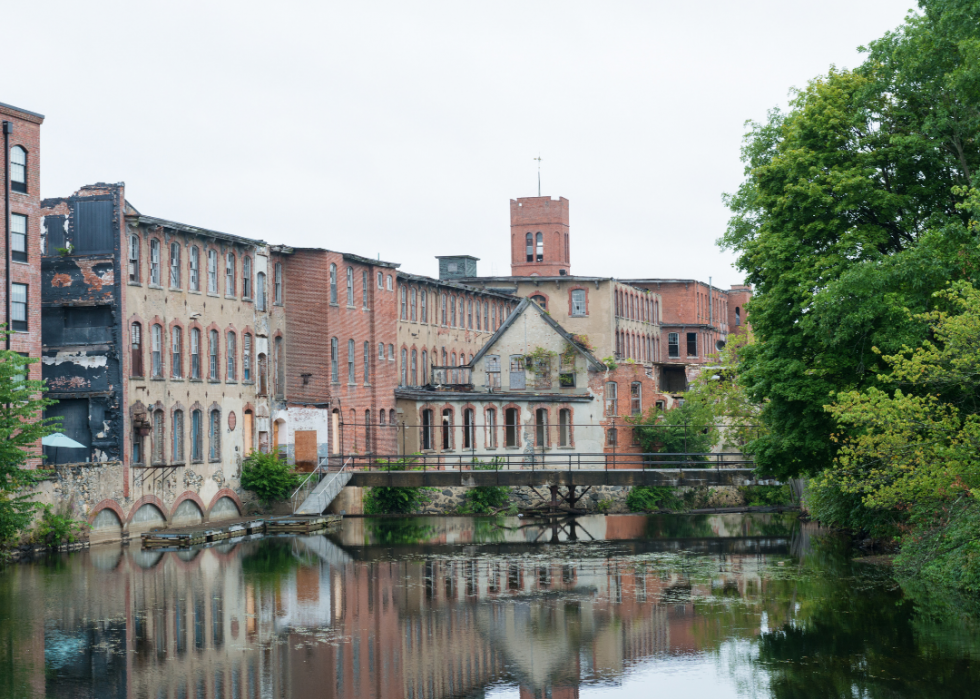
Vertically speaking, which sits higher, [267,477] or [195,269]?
[195,269]

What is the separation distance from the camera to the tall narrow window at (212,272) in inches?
2087

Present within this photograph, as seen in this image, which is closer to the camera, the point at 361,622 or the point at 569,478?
the point at 361,622

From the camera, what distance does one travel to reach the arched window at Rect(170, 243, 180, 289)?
166 ft

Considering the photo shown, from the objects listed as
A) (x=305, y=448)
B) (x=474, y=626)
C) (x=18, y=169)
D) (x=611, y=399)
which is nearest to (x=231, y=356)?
(x=305, y=448)

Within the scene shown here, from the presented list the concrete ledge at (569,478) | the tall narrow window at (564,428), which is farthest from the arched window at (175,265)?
the tall narrow window at (564,428)

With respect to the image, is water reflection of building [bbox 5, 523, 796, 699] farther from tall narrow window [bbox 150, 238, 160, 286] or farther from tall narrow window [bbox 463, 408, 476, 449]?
A: tall narrow window [bbox 463, 408, 476, 449]

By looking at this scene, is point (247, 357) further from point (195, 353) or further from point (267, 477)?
point (267, 477)

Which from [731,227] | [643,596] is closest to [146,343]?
[731,227]

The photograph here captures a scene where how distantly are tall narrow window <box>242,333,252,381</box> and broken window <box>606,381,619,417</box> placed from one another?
84.0 feet

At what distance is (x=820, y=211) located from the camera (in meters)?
33.3

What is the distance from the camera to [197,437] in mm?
51469

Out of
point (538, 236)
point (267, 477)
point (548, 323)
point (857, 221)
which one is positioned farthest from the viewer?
point (538, 236)

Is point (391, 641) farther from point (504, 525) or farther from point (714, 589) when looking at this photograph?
point (504, 525)

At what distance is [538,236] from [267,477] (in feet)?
181
